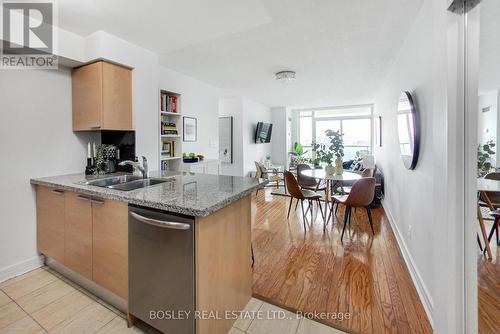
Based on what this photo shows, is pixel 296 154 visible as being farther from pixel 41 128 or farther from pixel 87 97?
pixel 41 128

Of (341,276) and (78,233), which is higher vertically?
(78,233)

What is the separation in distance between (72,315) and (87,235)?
556 mm

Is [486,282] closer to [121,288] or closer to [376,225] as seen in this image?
[121,288]

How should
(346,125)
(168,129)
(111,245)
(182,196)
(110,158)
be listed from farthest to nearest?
(346,125) → (168,129) → (110,158) → (111,245) → (182,196)

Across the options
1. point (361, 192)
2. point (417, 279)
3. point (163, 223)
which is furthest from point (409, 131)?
point (163, 223)

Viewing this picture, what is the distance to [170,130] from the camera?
3.29 meters

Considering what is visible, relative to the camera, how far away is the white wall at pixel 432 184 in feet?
4.01

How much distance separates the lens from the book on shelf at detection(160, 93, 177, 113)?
127 inches

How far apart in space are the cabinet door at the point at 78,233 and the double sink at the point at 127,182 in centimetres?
24

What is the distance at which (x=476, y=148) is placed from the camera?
116 cm

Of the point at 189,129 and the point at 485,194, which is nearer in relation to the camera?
the point at 485,194

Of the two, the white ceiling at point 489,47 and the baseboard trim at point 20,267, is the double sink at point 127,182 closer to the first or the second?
the baseboard trim at point 20,267

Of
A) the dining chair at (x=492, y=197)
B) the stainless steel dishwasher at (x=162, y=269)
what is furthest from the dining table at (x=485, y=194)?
the stainless steel dishwasher at (x=162, y=269)

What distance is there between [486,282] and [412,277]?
104 cm
